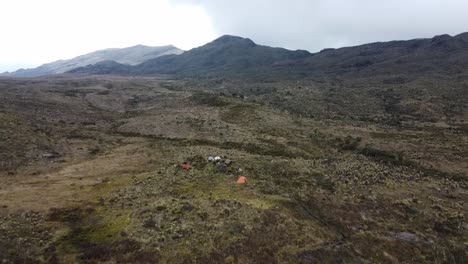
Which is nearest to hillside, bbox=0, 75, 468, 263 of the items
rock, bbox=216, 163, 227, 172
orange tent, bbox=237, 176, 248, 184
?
rock, bbox=216, 163, 227, 172

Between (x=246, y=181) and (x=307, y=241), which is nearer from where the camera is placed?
(x=307, y=241)

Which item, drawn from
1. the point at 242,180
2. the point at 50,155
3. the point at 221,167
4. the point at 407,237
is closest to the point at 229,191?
the point at 242,180

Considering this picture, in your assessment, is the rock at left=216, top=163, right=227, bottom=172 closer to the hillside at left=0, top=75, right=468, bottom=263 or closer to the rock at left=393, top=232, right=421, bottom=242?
the hillside at left=0, top=75, right=468, bottom=263

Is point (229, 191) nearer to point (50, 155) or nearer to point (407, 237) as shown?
point (407, 237)

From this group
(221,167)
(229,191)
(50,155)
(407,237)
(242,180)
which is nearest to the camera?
(407,237)

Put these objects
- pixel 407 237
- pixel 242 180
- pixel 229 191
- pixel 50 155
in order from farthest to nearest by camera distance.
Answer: pixel 50 155, pixel 242 180, pixel 229 191, pixel 407 237

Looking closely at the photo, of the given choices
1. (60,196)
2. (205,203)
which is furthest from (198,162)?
(60,196)

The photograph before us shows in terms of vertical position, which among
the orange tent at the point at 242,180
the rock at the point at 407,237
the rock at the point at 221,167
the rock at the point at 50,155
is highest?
the orange tent at the point at 242,180

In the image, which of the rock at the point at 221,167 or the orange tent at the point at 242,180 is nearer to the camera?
the orange tent at the point at 242,180

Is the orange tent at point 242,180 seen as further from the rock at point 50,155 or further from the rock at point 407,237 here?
the rock at point 50,155

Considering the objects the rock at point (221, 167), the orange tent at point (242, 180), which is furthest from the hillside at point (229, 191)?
the orange tent at point (242, 180)

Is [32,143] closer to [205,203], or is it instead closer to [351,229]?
[205,203]
